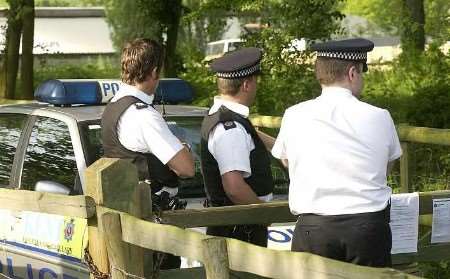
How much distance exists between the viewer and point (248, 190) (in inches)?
195

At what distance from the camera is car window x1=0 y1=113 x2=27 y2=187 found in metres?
6.90

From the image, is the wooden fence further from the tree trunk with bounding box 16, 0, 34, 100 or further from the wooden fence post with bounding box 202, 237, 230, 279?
the tree trunk with bounding box 16, 0, 34, 100

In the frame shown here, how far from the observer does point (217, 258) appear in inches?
148

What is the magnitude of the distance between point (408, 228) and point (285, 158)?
0.91 m

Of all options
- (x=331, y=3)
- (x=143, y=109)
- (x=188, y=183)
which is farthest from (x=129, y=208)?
(x=331, y=3)

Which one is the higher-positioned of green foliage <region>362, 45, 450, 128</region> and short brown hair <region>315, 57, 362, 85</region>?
short brown hair <region>315, 57, 362, 85</region>

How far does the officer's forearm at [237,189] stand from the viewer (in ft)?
16.1

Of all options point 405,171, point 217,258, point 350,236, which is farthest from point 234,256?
point 405,171

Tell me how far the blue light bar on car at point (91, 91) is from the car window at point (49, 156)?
0.18 m

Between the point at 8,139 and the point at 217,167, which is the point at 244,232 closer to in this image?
the point at 217,167

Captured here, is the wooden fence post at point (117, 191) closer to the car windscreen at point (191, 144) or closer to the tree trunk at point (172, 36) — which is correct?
the car windscreen at point (191, 144)

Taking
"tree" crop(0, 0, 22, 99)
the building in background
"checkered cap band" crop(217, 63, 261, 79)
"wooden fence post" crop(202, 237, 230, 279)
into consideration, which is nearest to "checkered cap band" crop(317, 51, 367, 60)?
"checkered cap band" crop(217, 63, 261, 79)

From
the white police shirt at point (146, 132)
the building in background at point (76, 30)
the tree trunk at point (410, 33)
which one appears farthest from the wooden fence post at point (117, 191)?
the building in background at point (76, 30)

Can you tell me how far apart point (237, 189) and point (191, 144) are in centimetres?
173
